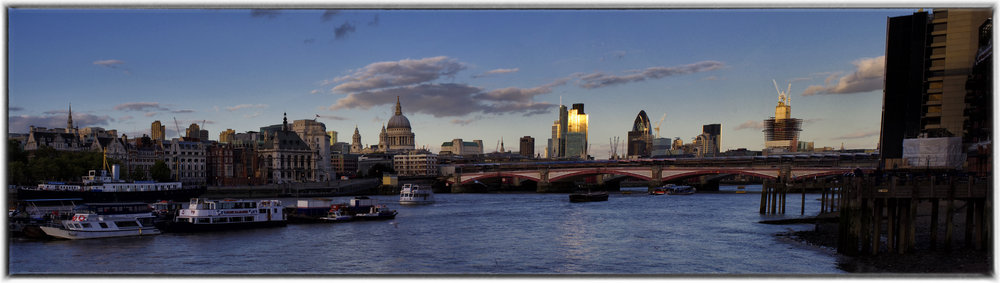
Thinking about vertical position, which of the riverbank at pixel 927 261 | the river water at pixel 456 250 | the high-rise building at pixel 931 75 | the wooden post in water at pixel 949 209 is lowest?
the river water at pixel 456 250

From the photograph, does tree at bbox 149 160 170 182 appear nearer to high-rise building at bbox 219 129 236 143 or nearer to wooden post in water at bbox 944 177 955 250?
high-rise building at bbox 219 129 236 143

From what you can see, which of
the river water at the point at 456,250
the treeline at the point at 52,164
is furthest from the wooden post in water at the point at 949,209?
the treeline at the point at 52,164

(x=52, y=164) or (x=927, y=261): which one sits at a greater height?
(x=52, y=164)

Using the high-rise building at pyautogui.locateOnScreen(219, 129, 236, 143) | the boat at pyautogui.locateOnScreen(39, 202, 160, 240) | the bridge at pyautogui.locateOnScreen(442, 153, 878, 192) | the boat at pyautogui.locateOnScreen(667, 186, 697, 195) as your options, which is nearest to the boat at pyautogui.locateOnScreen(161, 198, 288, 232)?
the boat at pyautogui.locateOnScreen(39, 202, 160, 240)

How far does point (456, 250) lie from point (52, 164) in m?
47.7

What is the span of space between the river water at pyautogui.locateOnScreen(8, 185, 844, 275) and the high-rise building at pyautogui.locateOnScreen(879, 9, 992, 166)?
8.82 m

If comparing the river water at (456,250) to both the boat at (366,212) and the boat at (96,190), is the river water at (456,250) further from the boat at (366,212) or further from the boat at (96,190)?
the boat at (96,190)

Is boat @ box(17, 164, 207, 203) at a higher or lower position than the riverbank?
lower

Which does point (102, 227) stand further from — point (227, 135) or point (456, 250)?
point (227, 135)

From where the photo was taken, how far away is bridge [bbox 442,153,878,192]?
86.0 m

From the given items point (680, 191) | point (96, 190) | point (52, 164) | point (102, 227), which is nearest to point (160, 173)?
point (52, 164)

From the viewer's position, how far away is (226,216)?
43.2 meters

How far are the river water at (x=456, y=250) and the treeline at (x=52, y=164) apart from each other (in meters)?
30.6

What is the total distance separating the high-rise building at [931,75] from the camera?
3928 cm
